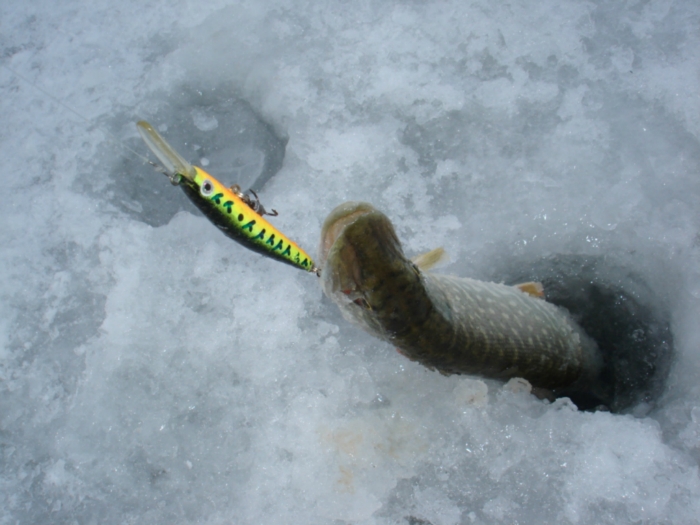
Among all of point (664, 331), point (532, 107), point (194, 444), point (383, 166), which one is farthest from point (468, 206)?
point (194, 444)

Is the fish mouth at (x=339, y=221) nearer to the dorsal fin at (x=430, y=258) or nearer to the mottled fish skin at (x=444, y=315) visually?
the mottled fish skin at (x=444, y=315)

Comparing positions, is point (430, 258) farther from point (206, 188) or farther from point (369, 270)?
point (206, 188)

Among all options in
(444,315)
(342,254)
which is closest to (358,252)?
(342,254)

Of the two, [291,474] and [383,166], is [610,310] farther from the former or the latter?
[291,474]

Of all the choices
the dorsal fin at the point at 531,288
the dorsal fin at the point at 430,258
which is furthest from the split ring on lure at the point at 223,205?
the dorsal fin at the point at 531,288

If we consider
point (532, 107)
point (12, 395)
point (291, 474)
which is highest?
point (532, 107)
